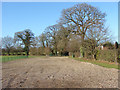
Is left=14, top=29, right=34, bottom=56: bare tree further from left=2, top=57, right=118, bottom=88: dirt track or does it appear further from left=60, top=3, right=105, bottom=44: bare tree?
left=2, top=57, right=118, bottom=88: dirt track

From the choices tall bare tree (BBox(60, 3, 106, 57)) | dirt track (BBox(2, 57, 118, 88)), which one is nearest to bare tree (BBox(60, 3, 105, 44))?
tall bare tree (BBox(60, 3, 106, 57))

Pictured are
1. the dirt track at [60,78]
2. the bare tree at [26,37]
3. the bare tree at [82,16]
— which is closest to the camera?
the dirt track at [60,78]

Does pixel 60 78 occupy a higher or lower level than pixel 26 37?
lower

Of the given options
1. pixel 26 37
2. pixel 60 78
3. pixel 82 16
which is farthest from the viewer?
pixel 26 37

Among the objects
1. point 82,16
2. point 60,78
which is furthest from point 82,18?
point 60,78

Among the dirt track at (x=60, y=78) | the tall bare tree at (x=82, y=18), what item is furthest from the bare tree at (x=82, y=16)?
the dirt track at (x=60, y=78)

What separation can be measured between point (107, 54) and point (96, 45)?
19.0 ft

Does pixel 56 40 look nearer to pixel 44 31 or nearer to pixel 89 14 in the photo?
pixel 44 31

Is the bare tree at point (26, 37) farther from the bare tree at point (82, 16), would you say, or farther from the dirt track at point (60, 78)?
the dirt track at point (60, 78)

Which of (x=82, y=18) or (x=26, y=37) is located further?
(x=26, y=37)

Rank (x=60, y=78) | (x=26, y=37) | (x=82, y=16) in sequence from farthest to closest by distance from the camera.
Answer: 1. (x=26, y=37)
2. (x=82, y=16)
3. (x=60, y=78)

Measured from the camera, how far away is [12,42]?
5338 centimetres

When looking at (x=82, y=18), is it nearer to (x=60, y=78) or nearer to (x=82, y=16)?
(x=82, y=16)

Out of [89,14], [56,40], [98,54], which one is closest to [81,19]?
[89,14]
